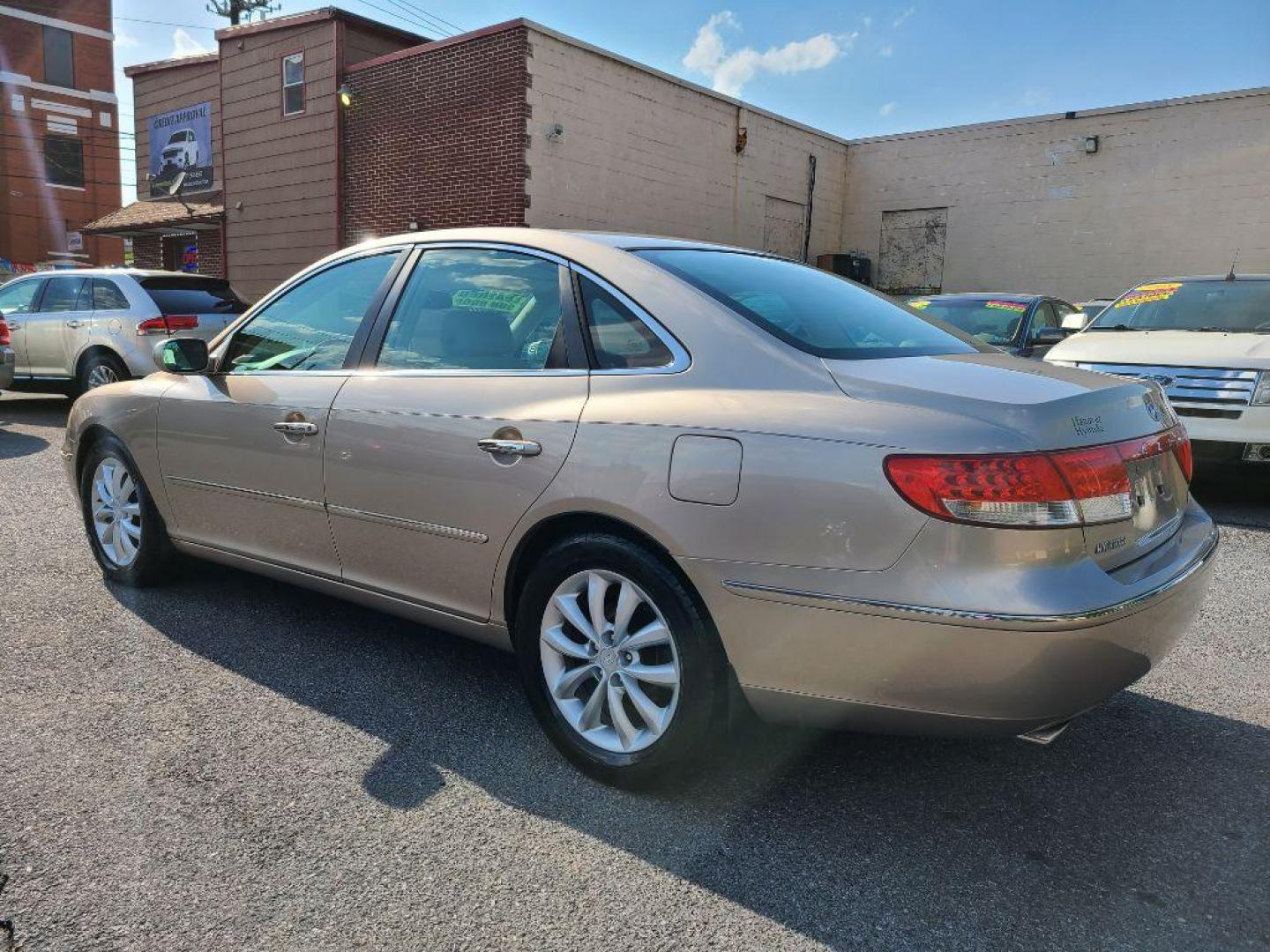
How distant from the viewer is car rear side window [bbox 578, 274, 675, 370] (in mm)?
2686

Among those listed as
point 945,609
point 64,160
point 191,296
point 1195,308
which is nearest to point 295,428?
point 945,609

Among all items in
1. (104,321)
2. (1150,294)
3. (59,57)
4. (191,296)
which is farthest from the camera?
(59,57)

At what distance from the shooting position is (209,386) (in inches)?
155

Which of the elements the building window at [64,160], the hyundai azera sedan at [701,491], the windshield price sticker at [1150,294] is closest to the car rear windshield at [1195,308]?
the windshield price sticker at [1150,294]

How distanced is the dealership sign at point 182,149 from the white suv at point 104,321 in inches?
433

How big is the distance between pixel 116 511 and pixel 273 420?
4.83 ft

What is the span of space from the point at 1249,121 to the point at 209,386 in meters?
18.4

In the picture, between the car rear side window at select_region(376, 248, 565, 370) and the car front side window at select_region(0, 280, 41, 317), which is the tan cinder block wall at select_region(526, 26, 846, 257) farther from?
the car rear side window at select_region(376, 248, 565, 370)

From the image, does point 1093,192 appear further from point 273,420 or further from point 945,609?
point 945,609

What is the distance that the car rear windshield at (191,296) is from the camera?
10297mm

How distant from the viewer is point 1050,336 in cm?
757

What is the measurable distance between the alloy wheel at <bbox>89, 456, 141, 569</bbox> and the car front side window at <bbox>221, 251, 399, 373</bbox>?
3.09ft

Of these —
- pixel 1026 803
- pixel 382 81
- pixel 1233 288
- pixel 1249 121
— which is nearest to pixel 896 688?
pixel 1026 803

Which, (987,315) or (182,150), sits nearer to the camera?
(987,315)
